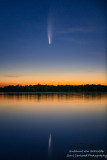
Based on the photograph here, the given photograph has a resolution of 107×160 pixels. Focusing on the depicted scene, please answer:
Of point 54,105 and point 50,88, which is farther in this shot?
point 50,88

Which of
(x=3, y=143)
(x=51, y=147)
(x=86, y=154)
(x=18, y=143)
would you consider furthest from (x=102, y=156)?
(x=3, y=143)

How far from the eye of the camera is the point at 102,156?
8609 mm

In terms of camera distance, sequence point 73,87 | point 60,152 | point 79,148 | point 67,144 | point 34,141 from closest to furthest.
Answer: point 60,152
point 79,148
point 67,144
point 34,141
point 73,87

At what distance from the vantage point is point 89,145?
10398 millimetres

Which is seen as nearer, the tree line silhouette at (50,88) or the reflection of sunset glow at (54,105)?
the reflection of sunset glow at (54,105)

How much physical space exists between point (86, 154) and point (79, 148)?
44.3 inches

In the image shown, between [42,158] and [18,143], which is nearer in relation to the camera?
[42,158]

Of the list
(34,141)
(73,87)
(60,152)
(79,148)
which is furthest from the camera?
(73,87)

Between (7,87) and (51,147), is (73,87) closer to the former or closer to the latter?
(7,87)

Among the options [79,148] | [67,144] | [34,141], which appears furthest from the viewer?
[34,141]

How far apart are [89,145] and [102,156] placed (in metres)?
1.82

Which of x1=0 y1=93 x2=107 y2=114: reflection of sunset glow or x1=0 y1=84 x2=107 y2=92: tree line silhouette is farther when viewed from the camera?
x1=0 y1=84 x2=107 y2=92: tree line silhouette

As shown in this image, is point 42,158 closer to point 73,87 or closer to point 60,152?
point 60,152

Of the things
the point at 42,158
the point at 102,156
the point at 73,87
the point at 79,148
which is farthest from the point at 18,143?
the point at 73,87
